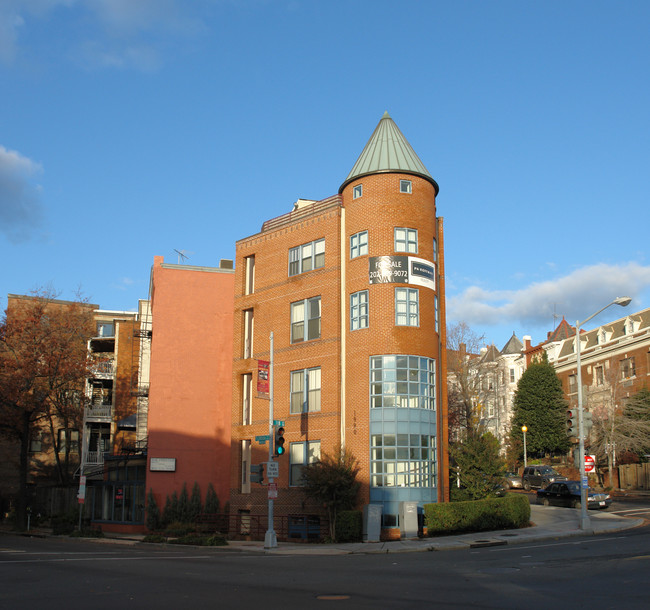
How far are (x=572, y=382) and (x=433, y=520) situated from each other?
53218mm

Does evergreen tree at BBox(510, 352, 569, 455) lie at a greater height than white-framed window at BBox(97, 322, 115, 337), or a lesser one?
lesser

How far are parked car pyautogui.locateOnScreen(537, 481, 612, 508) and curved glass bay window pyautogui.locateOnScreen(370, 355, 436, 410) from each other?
42.2 feet

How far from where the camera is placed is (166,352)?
40.3 metres

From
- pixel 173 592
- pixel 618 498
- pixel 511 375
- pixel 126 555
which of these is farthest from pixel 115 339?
pixel 511 375

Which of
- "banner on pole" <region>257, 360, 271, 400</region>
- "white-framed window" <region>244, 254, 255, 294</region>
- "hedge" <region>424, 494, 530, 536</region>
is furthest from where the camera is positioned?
"white-framed window" <region>244, 254, 255, 294</region>

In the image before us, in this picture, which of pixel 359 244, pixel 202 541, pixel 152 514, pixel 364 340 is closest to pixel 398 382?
pixel 364 340

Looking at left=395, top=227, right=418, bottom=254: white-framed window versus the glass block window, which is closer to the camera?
the glass block window

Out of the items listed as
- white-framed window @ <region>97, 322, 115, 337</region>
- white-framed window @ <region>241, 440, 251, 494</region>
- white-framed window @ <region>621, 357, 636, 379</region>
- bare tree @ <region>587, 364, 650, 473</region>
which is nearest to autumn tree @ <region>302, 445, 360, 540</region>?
white-framed window @ <region>241, 440, 251, 494</region>

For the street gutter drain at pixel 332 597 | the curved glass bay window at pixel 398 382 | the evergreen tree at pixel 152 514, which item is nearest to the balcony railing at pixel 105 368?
the evergreen tree at pixel 152 514

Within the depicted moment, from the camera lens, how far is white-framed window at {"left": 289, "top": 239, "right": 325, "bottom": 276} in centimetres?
3562

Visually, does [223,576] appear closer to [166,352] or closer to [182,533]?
[182,533]

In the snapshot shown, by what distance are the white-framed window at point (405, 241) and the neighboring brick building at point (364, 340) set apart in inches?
2.3

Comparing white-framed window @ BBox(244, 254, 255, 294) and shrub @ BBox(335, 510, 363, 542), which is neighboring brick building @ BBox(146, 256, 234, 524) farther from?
shrub @ BBox(335, 510, 363, 542)

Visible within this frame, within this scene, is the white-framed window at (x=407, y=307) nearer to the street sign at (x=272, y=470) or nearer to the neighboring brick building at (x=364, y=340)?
the neighboring brick building at (x=364, y=340)
